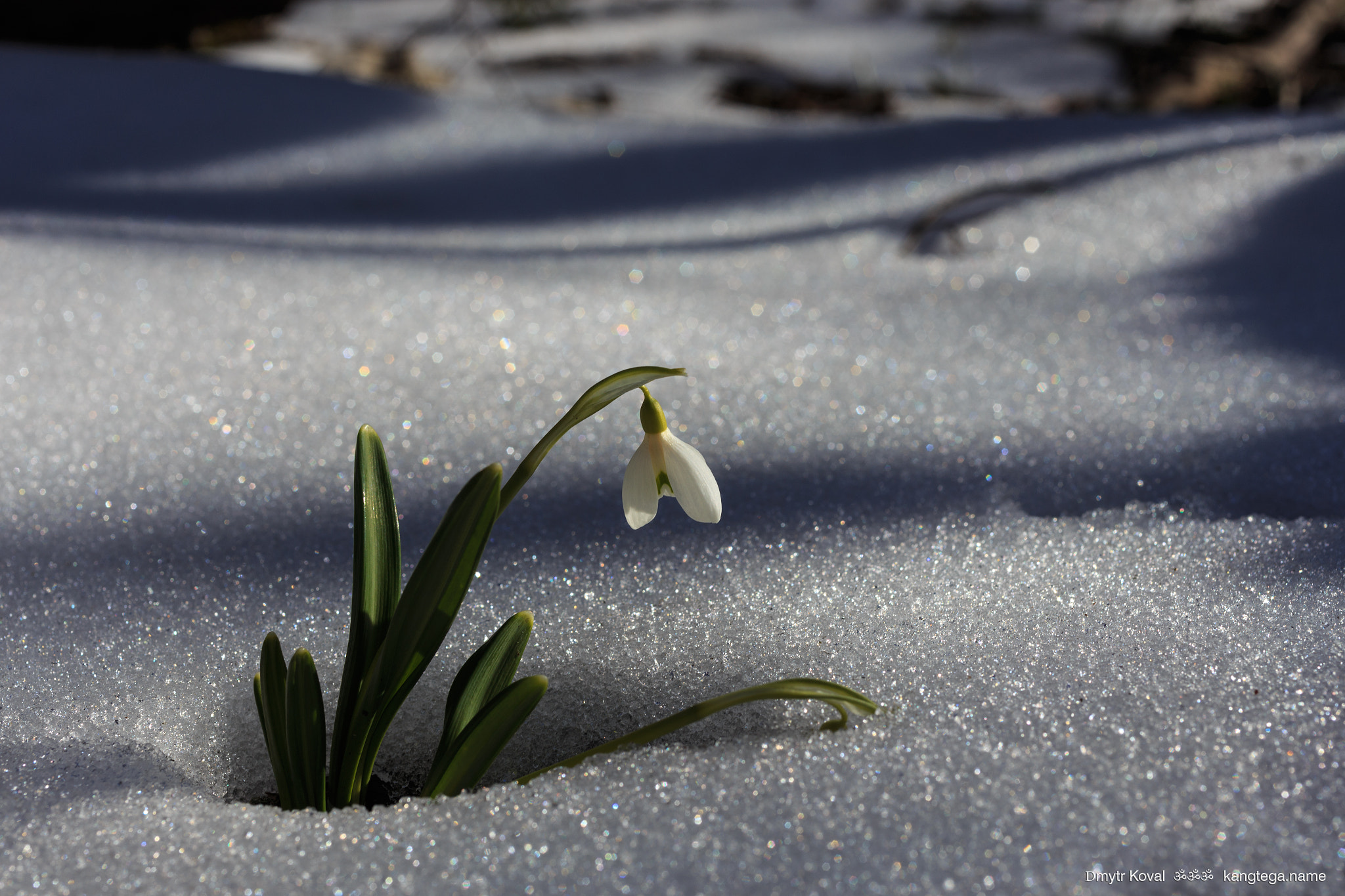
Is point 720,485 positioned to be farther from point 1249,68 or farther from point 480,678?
point 1249,68

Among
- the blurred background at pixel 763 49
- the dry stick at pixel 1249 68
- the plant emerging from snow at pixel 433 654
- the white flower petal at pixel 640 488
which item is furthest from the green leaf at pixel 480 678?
the dry stick at pixel 1249 68

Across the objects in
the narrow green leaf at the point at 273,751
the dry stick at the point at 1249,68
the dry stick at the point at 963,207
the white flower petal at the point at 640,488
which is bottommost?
the narrow green leaf at the point at 273,751

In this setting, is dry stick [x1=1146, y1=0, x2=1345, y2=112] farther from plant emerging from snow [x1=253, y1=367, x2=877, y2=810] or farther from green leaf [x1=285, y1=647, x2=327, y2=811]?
green leaf [x1=285, y1=647, x2=327, y2=811]

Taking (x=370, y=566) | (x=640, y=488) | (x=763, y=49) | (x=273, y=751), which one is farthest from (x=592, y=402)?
(x=763, y=49)

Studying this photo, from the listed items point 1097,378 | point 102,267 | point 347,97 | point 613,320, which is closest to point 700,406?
point 613,320

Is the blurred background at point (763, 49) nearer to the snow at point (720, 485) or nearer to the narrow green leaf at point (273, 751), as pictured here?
the snow at point (720, 485)

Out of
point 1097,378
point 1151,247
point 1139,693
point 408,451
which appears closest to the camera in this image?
point 1139,693

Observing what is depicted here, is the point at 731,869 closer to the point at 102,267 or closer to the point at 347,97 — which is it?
the point at 102,267
